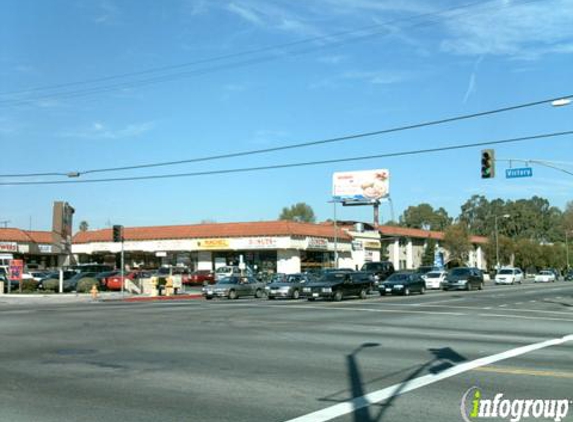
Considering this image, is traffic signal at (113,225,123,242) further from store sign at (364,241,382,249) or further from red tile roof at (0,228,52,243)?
store sign at (364,241,382,249)

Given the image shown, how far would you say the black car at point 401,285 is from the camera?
4075 cm

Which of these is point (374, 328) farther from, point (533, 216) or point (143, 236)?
point (533, 216)

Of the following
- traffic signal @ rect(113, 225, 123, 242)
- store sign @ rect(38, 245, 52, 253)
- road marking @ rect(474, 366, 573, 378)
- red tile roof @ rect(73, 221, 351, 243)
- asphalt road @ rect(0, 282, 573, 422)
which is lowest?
road marking @ rect(474, 366, 573, 378)

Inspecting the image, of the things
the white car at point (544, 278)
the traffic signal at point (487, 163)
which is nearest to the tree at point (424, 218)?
the white car at point (544, 278)

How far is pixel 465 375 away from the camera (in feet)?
35.6

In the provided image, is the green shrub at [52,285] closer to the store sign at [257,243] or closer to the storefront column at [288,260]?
the store sign at [257,243]

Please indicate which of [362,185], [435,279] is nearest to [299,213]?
[362,185]

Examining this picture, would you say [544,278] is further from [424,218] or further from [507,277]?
[424,218]

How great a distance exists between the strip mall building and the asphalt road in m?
45.2

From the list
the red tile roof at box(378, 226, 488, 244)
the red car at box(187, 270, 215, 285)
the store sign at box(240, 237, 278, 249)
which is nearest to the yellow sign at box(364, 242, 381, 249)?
the red tile roof at box(378, 226, 488, 244)

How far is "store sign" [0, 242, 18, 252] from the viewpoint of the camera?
7116cm

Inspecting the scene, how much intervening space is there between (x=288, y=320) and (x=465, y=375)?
11403mm

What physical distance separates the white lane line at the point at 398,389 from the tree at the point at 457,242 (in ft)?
259

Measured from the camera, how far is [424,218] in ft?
553
